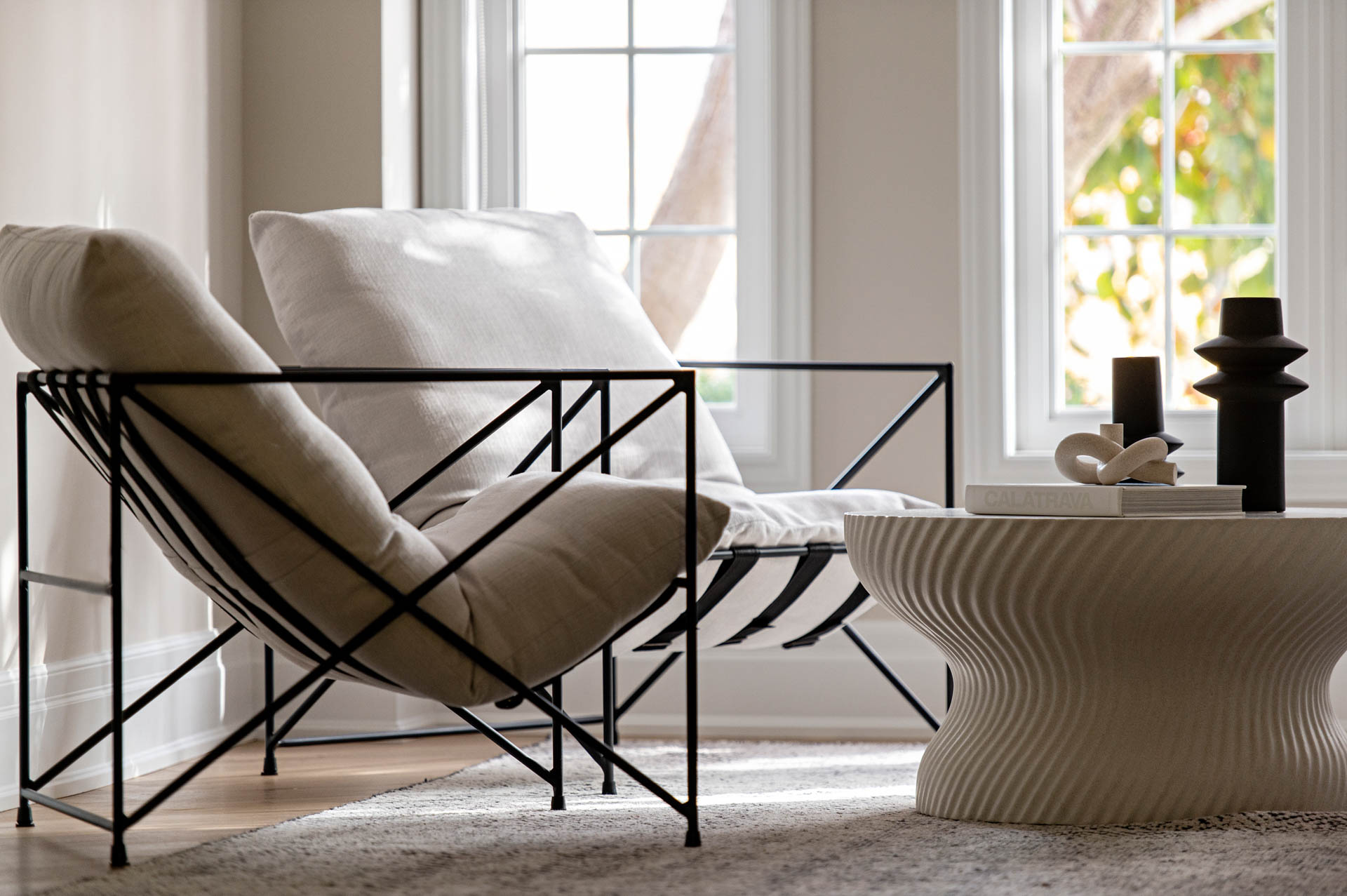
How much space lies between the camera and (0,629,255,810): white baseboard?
237 cm

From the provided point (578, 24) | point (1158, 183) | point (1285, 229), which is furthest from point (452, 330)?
point (1285, 229)

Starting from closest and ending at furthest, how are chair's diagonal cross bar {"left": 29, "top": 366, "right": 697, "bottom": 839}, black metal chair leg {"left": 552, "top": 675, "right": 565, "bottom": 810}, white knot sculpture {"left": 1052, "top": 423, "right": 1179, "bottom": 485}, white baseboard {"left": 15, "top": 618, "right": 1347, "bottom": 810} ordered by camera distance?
Answer: chair's diagonal cross bar {"left": 29, "top": 366, "right": 697, "bottom": 839}, white knot sculpture {"left": 1052, "top": 423, "right": 1179, "bottom": 485}, black metal chair leg {"left": 552, "top": 675, "right": 565, "bottom": 810}, white baseboard {"left": 15, "top": 618, "right": 1347, "bottom": 810}

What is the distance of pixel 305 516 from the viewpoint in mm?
1693

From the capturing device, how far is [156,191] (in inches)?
114

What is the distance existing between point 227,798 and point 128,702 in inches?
15.2

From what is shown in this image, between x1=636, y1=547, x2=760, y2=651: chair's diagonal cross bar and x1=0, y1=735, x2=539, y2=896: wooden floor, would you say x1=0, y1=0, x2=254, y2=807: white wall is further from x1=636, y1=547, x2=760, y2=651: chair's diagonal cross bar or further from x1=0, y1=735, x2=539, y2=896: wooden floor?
x1=636, y1=547, x2=760, y2=651: chair's diagonal cross bar

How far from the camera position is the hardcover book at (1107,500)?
1949 millimetres

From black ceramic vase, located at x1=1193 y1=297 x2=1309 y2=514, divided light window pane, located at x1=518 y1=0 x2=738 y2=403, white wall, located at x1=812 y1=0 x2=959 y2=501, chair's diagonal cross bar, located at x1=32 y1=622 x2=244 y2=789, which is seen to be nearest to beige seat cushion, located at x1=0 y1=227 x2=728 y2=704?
chair's diagonal cross bar, located at x1=32 y1=622 x2=244 y2=789

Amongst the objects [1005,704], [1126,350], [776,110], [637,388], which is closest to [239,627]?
[637,388]

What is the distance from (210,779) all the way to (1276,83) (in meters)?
2.67

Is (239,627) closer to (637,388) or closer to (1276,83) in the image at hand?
(637,388)

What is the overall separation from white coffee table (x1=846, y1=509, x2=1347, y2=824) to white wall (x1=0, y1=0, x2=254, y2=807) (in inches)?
53.8

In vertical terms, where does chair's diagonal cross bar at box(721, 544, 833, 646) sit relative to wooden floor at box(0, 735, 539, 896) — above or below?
above

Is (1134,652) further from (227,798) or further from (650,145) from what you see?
(650,145)
